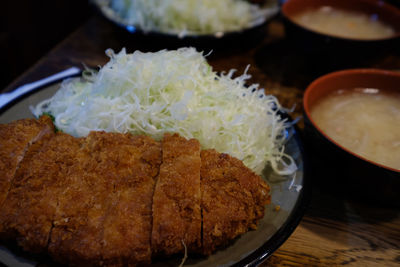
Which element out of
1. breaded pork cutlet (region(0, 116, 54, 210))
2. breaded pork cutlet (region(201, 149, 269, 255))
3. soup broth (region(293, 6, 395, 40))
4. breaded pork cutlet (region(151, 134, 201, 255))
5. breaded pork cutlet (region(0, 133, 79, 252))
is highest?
breaded pork cutlet (region(0, 116, 54, 210))

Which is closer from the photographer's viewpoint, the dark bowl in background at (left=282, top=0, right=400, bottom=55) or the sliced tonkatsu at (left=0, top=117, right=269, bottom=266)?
the sliced tonkatsu at (left=0, top=117, right=269, bottom=266)

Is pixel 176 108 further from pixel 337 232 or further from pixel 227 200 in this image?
pixel 337 232

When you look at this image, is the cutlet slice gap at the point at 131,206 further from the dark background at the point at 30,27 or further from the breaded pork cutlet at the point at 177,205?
the dark background at the point at 30,27

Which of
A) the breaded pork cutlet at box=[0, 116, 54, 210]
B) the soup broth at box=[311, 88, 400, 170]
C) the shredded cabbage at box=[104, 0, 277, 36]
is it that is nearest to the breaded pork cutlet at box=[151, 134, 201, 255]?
the breaded pork cutlet at box=[0, 116, 54, 210]

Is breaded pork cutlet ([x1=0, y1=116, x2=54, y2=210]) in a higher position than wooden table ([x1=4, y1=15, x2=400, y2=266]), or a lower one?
higher

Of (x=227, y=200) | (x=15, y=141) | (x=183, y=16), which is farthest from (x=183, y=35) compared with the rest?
(x=227, y=200)

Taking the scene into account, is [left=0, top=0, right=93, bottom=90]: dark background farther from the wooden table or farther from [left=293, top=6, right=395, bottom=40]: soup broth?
[left=293, top=6, right=395, bottom=40]: soup broth

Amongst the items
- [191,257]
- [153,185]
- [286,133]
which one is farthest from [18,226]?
[286,133]

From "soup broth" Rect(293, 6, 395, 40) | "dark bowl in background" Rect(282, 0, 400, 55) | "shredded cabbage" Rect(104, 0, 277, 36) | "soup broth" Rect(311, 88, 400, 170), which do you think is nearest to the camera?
"soup broth" Rect(311, 88, 400, 170)
